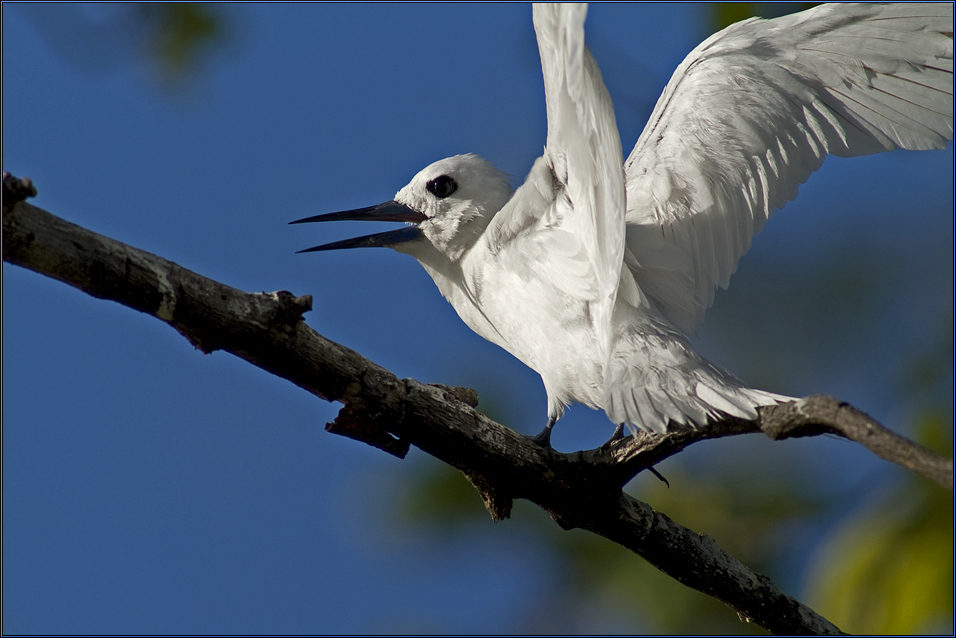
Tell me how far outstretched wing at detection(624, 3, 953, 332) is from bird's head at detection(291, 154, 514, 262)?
109cm

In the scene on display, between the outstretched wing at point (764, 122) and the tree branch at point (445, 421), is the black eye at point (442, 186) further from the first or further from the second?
the tree branch at point (445, 421)

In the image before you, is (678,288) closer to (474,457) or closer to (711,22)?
(474,457)

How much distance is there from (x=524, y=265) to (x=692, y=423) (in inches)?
57.6

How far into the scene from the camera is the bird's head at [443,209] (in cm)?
535

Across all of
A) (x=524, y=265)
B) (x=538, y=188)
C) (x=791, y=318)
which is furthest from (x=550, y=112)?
(x=791, y=318)

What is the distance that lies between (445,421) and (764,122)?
8.41 feet

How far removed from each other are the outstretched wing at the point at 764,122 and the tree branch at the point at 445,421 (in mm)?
1266

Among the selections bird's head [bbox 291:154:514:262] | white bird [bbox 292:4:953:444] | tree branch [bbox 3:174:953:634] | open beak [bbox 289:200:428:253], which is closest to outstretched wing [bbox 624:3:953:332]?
white bird [bbox 292:4:953:444]

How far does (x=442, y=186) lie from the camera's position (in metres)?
5.48

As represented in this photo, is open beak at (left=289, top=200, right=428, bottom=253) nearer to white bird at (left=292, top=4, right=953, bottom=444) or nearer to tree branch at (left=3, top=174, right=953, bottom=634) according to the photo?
white bird at (left=292, top=4, right=953, bottom=444)

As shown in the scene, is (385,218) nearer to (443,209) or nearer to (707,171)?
(443,209)

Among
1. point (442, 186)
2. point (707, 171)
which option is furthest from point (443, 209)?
point (707, 171)

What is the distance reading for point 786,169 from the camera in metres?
4.64

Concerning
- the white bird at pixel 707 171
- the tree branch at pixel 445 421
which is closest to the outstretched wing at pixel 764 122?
the white bird at pixel 707 171
